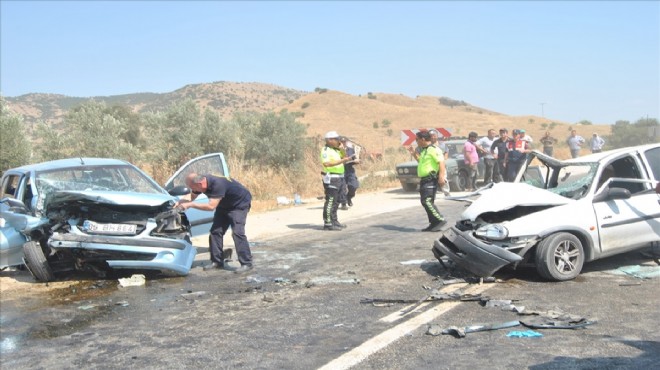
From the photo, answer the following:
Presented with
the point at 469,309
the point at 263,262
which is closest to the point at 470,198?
the point at 469,309

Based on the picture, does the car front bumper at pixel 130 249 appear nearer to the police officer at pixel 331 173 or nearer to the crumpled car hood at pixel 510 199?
the crumpled car hood at pixel 510 199

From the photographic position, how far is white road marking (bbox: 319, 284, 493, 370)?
14.2 feet

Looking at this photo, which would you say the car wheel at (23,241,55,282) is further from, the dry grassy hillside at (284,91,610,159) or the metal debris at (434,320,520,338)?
the dry grassy hillside at (284,91,610,159)

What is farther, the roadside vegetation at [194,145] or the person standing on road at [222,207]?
the roadside vegetation at [194,145]

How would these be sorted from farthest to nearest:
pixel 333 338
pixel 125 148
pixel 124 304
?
pixel 125 148
pixel 124 304
pixel 333 338

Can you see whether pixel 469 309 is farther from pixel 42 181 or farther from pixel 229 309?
pixel 42 181

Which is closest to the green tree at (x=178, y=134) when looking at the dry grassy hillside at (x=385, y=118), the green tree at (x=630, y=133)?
the green tree at (x=630, y=133)

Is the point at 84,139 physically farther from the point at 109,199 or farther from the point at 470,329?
the point at 470,329

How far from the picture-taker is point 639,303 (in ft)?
18.2

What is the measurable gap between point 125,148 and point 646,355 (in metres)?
16.7

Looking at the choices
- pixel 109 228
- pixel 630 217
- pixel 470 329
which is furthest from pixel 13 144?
pixel 630 217

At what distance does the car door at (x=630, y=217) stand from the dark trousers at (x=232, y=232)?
4.35 m

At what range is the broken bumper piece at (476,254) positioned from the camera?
625cm

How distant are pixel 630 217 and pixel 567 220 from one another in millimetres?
927
